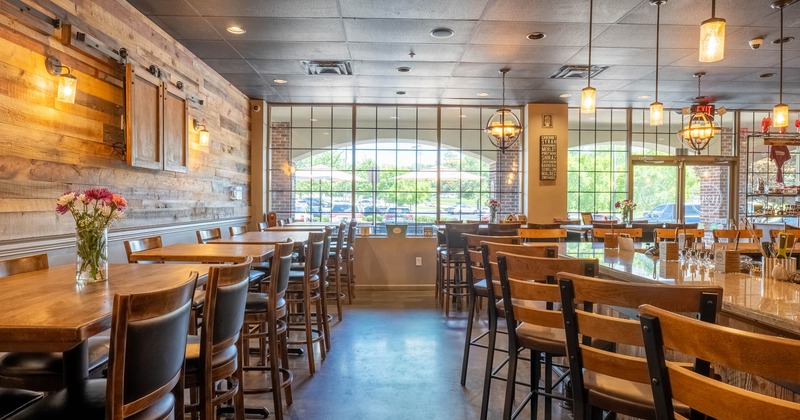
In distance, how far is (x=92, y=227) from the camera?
6.37 ft

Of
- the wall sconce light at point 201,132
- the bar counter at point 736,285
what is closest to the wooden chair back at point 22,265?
the bar counter at point 736,285

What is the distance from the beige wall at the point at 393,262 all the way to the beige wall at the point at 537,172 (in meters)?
1.96

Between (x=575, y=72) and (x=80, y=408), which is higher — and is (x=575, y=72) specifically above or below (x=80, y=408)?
above

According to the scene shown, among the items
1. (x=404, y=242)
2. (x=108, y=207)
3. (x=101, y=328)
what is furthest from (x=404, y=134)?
(x=101, y=328)

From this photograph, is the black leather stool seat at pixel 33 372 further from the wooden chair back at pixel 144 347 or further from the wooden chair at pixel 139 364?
the wooden chair back at pixel 144 347

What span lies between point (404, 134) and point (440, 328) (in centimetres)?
409

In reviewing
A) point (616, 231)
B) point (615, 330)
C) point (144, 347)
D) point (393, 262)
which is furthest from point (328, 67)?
point (615, 330)

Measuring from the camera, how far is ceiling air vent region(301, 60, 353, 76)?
5.39 metres

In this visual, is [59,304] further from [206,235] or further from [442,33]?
[442,33]

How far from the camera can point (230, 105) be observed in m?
6.24

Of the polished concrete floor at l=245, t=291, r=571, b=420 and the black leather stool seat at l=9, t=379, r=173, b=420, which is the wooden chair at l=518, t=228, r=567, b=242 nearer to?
the polished concrete floor at l=245, t=291, r=571, b=420

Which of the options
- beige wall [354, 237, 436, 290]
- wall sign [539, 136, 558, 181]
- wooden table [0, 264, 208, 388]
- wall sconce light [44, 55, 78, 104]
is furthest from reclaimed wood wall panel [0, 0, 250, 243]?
wall sign [539, 136, 558, 181]

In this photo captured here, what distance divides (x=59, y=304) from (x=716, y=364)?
1.74 m

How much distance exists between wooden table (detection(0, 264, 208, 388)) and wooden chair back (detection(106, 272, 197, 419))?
13cm
